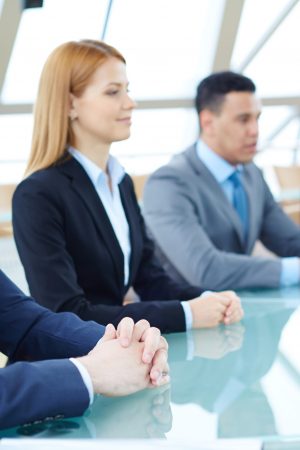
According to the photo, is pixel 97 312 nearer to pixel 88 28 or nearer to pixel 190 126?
pixel 88 28

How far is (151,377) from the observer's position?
4.42ft

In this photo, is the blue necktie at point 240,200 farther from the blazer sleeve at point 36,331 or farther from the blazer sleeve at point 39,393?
the blazer sleeve at point 39,393

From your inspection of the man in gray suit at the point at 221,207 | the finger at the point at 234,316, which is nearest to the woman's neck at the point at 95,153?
the man in gray suit at the point at 221,207

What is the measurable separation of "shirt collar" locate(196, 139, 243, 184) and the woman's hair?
0.88 metres

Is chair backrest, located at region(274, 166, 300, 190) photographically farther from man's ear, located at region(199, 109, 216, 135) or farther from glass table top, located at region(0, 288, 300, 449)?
glass table top, located at region(0, 288, 300, 449)

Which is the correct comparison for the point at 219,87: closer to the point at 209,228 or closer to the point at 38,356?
the point at 209,228

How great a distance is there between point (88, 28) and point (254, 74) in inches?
88.5

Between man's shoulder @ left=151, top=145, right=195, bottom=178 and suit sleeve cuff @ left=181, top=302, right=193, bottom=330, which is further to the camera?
man's shoulder @ left=151, top=145, right=195, bottom=178

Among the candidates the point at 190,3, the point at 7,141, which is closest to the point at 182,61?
the point at 190,3

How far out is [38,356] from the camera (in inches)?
63.4

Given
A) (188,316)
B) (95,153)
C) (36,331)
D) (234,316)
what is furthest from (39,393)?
(95,153)

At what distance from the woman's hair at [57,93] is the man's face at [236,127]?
99 centimetres

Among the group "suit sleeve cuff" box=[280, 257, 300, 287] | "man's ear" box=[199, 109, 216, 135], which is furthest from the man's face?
"suit sleeve cuff" box=[280, 257, 300, 287]

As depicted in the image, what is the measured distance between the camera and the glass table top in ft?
3.84
